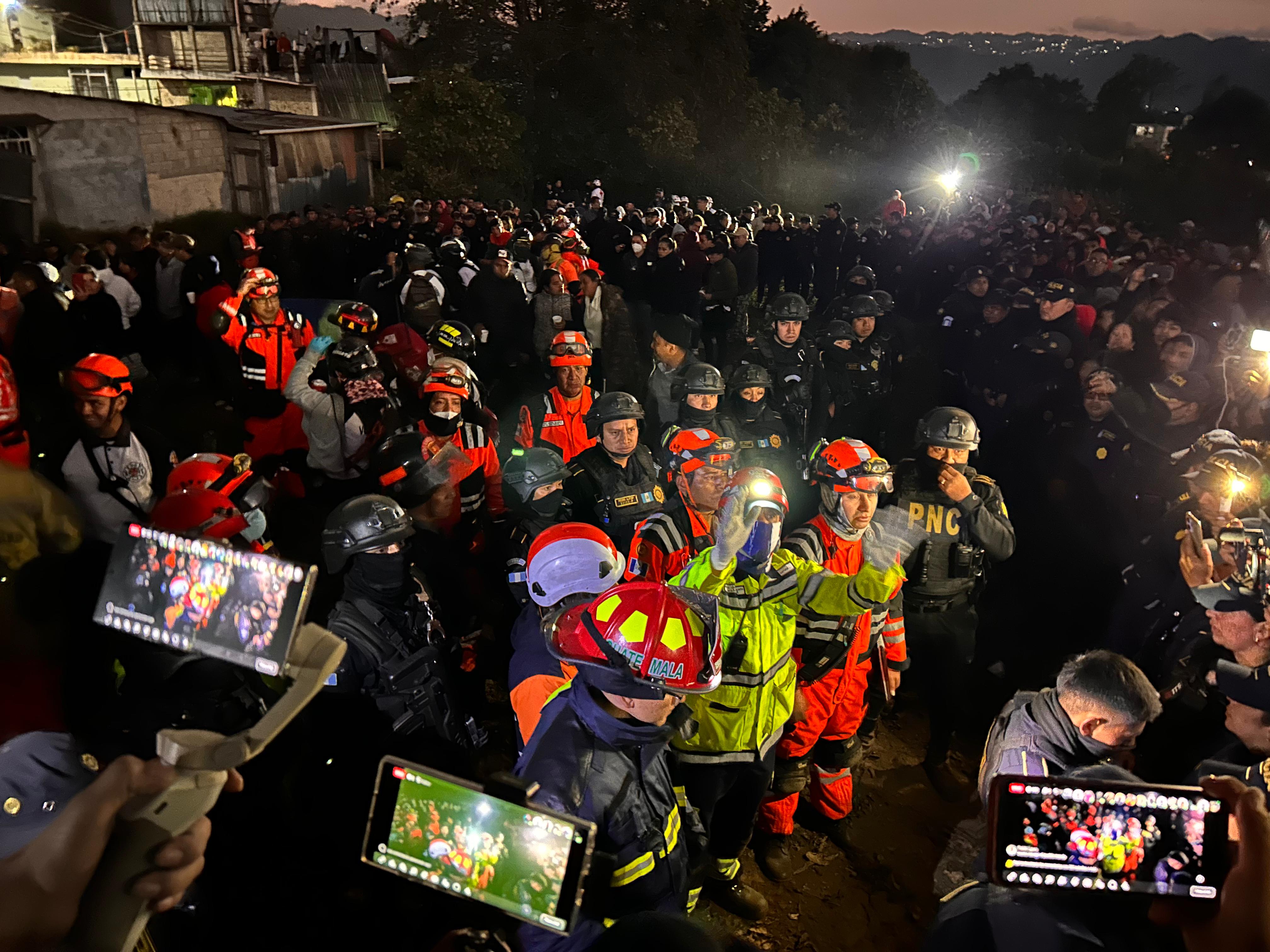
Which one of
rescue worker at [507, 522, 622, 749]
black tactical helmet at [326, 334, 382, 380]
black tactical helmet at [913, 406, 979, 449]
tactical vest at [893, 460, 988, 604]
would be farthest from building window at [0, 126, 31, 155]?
tactical vest at [893, 460, 988, 604]

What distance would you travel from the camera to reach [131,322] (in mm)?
10805

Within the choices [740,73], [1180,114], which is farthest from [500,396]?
[1180,114]

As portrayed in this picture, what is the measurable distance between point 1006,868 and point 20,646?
4056 millimetres

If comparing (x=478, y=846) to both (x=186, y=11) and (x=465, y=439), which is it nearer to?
(x=465, y=439)

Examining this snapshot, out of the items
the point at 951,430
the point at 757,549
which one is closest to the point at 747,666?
the point at 757,549

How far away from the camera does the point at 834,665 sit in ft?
14.6

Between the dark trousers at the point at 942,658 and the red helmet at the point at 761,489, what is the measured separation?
159 centimetres

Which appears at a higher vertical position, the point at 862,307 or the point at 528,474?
the point at 862,307

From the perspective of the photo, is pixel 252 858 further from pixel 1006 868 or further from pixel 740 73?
pixel 740 73

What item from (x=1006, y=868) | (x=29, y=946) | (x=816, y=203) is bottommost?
(x=816, y=203)

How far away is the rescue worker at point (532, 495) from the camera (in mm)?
5129

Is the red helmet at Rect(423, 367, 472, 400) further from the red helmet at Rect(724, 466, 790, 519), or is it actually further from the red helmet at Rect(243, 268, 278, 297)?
the red helmet at Rect(724, 466, 790, 519)

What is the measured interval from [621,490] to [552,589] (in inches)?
66.9

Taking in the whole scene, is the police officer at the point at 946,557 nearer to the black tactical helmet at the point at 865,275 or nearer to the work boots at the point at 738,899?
the work boots at the point at 738,899
